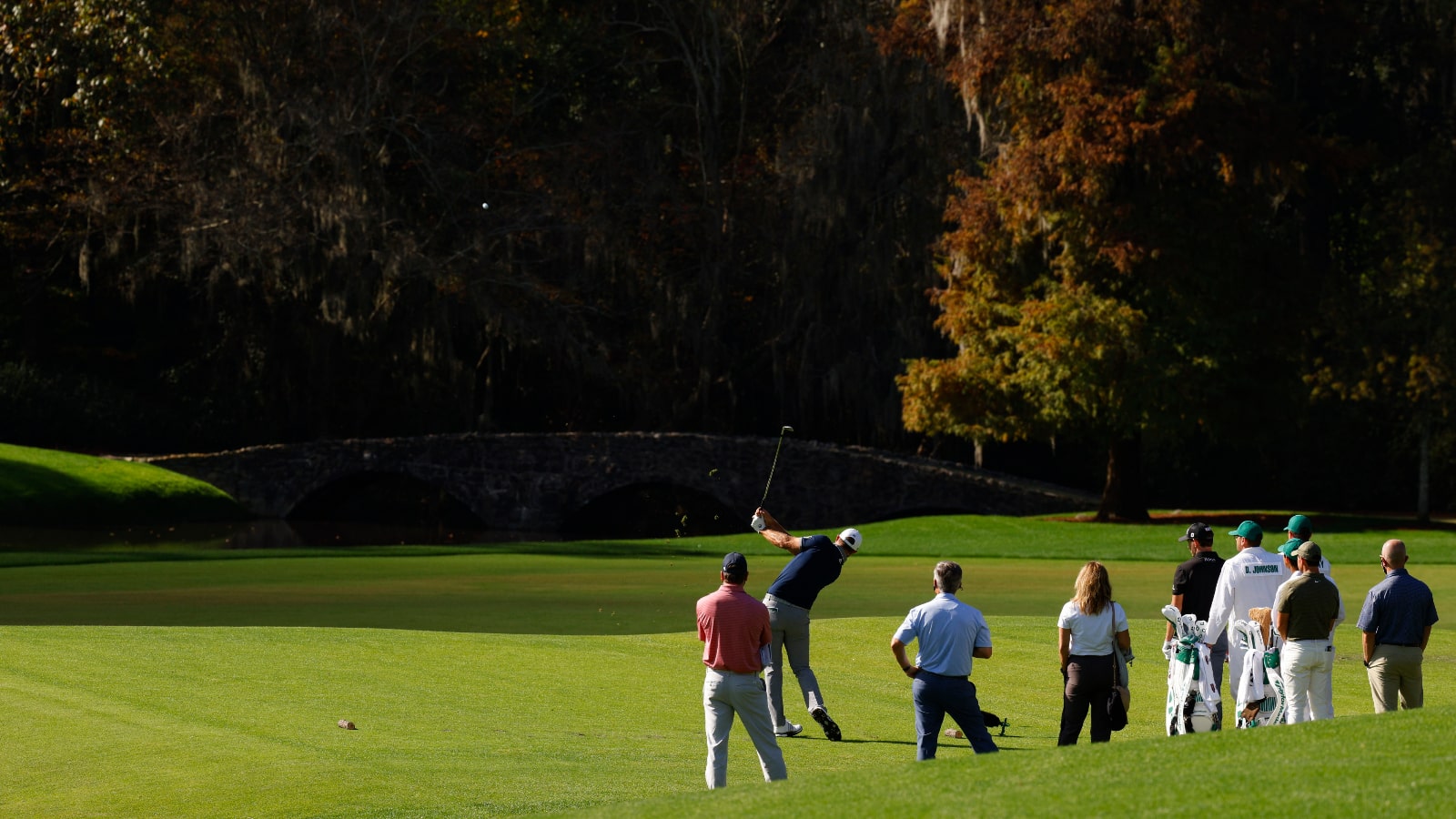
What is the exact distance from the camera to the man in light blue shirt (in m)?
10.4

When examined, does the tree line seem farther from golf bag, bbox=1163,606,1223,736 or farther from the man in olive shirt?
golf bag, bbox=1163,606,1223,736

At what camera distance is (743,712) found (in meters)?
10.1

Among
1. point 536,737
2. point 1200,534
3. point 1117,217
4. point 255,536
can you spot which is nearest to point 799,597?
point 536,737

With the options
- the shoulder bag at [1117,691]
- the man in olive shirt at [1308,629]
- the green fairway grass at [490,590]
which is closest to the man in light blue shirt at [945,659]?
the shoulder bag at [1117,691]

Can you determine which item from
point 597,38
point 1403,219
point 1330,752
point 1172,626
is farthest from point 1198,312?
point 1330,752

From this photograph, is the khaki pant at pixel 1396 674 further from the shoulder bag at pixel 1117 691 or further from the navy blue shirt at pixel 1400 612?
the shoulder bag at pixel 1117 691

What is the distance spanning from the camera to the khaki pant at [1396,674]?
1166cm

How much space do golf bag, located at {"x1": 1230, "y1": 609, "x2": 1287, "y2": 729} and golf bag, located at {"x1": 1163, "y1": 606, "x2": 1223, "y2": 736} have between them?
1.73 feet

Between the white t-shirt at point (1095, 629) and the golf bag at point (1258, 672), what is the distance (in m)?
1.51

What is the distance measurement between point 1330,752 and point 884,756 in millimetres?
3546

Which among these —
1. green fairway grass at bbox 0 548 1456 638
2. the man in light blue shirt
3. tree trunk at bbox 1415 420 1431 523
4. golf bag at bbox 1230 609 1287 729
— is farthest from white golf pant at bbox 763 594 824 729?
tree trunk at bbox 1415 420 1431 523

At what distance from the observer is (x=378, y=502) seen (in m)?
51.7

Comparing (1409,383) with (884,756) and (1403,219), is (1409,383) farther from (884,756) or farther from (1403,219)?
(884,756)

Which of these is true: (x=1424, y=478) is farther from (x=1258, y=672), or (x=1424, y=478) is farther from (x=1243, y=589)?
(x=1258, y=672)
